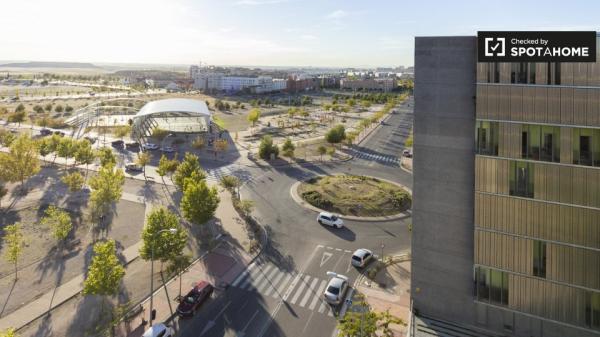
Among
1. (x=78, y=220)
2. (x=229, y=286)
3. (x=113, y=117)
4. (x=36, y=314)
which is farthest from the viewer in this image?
(x=113, y=117)

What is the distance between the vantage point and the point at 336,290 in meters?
30.2

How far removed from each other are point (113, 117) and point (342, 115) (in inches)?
3017

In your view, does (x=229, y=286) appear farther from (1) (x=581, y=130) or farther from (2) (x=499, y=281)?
(1) (x=581, y=130)

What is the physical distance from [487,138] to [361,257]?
17442 millimetres

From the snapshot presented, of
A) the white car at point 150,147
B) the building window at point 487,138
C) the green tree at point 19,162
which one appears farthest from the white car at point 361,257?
the white car at point 150,147

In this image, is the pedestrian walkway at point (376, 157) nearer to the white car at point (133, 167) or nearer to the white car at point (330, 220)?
the white car at point (330, 220)

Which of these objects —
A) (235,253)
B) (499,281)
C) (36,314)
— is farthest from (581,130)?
(36,314)

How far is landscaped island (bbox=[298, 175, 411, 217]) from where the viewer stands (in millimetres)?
47688

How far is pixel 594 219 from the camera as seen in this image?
19281 mm

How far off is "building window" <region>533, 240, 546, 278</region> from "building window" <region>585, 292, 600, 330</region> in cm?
231

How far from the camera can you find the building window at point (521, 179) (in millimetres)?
20812

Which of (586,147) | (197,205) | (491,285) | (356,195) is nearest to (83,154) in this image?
(197,205)

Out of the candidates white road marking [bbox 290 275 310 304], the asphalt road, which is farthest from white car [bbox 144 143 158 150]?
white road marking [bbox 290 275 310 304]

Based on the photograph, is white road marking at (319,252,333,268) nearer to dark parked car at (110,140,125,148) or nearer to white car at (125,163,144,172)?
white car at (125,163,144,172)
